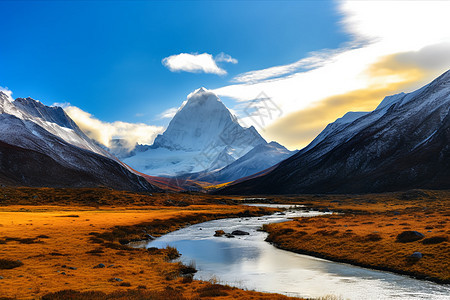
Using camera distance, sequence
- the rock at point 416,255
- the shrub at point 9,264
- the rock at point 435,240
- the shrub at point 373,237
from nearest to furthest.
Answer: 1. the shrub at point 9,264
2. the rock at point 416,255
3. the rock at point 435,240
4. the shrub at point 373,237

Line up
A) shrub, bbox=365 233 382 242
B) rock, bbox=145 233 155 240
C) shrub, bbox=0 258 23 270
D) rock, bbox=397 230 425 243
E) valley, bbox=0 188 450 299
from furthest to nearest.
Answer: rock, bbox=145 233 155 240 < shrub, bbox=365 233 382 242 < rock, bbox=397 230 425 243 < shrub, bbox=0 258 23 270 < valley, bbox=0 188 450 299

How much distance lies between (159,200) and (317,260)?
401ft

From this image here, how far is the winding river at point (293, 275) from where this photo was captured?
2752cm

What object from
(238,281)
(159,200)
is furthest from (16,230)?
(159,200)

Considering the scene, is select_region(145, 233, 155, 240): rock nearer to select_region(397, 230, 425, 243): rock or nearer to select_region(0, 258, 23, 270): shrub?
select_region(0, 258, 23, 270): shrub

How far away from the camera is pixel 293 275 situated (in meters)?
33.9

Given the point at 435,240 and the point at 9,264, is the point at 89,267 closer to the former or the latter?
the point at 9,264

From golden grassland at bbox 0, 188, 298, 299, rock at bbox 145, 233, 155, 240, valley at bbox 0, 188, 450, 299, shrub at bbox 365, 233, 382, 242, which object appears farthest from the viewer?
rock at bbox 145, 233, 155, 240

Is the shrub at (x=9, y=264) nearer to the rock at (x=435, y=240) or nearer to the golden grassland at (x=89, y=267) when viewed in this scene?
the golden grassland at (x=89, y=267)

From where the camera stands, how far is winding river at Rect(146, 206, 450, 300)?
27516mm

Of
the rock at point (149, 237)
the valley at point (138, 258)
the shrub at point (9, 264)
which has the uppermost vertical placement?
the shrub at point (9, 264)

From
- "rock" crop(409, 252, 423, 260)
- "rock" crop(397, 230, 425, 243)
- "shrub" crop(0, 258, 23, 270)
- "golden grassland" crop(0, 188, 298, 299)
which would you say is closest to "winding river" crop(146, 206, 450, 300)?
"rock" crop(409, 252, 423, 260)

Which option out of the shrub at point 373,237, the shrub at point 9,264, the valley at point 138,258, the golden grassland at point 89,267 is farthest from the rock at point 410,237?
the shrub at point 9,264

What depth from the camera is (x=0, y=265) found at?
30.7m
